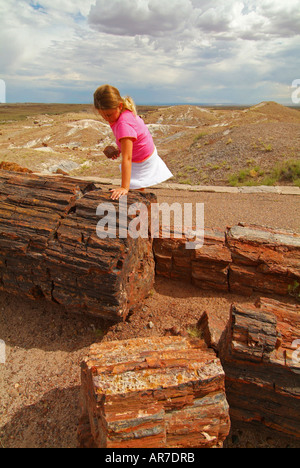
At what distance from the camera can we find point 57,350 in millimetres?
3023

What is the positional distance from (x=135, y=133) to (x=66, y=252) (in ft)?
4.59

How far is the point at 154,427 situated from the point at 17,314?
2312mm

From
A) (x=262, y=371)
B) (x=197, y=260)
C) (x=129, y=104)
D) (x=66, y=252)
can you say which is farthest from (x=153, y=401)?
(x=129, y=104)

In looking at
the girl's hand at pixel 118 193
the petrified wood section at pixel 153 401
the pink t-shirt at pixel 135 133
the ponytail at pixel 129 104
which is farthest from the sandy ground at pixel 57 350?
the ponytail at pixel 129 104

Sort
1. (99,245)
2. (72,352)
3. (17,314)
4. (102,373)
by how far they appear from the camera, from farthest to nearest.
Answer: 1. (17,314)
2. (72,352)
3. (99,245)
4. (102,373)

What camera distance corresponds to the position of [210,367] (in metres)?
2.00

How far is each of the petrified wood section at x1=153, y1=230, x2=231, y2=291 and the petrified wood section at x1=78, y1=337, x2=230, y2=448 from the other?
66.9 inches

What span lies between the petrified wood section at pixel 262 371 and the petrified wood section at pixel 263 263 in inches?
53.4

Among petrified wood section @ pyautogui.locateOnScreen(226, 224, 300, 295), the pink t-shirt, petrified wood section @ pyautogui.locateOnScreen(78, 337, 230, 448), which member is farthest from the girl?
petrified wood section @ pyautogui.locateOnScreen(78, 337, 230, 448)

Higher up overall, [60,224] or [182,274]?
[60,224]

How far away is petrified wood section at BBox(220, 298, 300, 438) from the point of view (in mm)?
2088

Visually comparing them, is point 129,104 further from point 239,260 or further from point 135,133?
point 239,260

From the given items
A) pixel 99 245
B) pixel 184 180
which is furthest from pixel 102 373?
pixel 184 180
